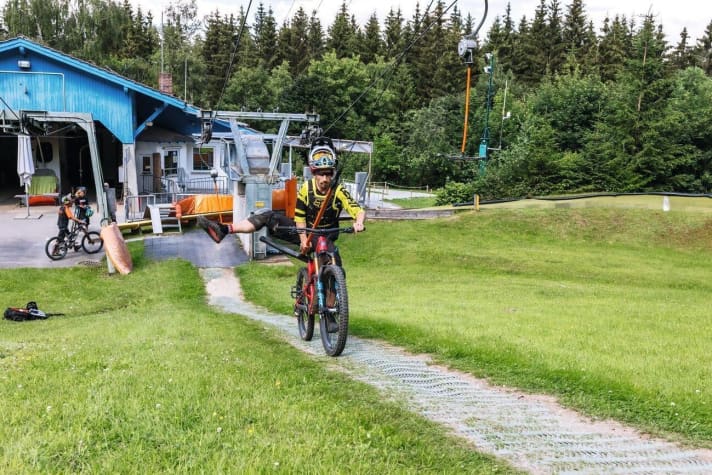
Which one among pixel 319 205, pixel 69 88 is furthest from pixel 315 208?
pixel 69 88

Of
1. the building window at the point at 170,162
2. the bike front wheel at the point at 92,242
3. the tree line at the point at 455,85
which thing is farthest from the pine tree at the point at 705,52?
the bike front wheel at the point at 92,242

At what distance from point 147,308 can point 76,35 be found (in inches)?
1883

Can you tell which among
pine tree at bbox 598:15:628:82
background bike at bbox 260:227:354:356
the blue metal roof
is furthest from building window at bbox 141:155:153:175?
pine tree at bbox 598:15:628:82

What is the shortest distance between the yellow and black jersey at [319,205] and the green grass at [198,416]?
1.50 metres

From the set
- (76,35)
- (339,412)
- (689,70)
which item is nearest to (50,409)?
(339,412)

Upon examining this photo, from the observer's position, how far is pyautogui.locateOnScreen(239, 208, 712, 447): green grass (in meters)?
5.55

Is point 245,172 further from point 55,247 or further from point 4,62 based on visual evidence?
point 4,62

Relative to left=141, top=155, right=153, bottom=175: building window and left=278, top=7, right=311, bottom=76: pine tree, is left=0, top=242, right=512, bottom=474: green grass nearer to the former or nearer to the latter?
left=141, top=155, right=153, bottom=175: building window

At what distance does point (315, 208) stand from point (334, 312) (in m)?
1.26

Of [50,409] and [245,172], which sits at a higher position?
[245,172]

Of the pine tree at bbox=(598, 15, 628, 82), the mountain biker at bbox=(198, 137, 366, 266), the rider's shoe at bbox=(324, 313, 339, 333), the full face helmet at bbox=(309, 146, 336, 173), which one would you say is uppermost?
the pine tree at bbox=(598, 15, 628, 82)

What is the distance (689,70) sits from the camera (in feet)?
180

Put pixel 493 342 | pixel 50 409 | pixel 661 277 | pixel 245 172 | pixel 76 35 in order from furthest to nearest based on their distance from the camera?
pixel 76 35 → pixel 245 172 → pixel 661 277 → pixel 493 342 → pixel 50 409

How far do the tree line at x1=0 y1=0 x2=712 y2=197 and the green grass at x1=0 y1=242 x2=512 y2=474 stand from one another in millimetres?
23313
